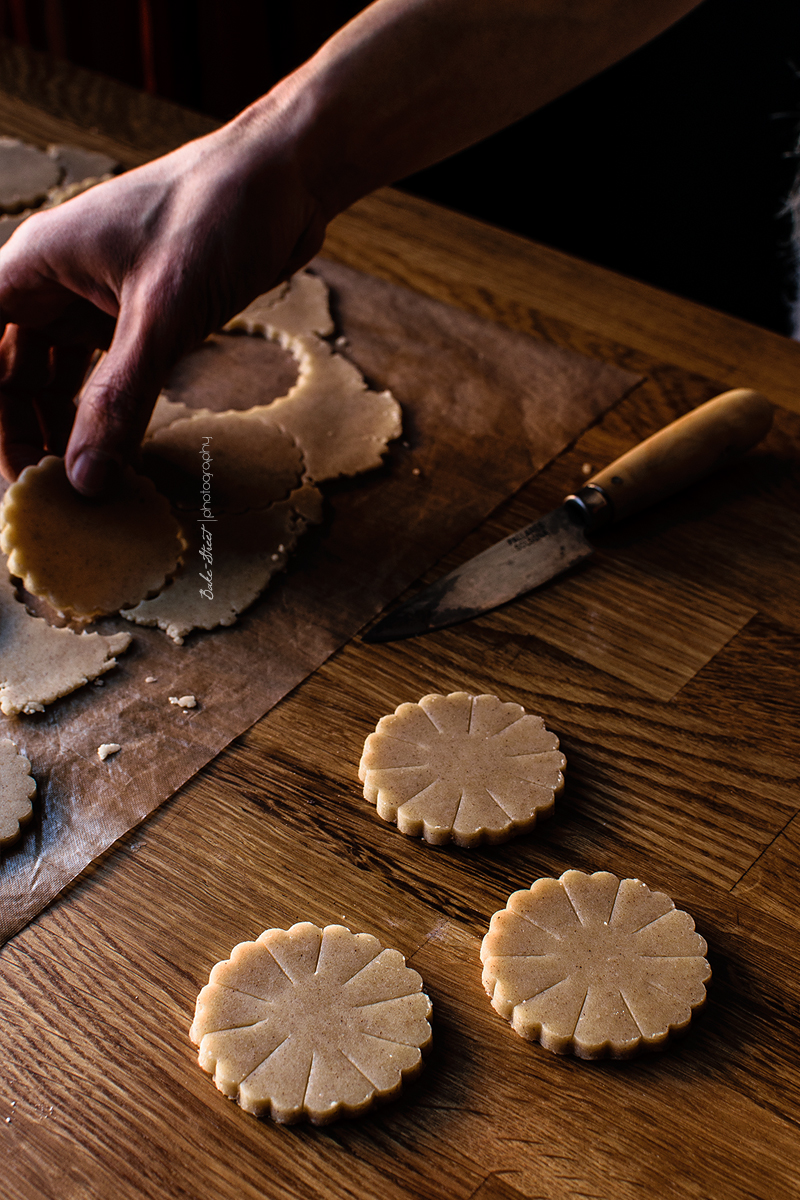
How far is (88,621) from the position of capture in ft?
4.27

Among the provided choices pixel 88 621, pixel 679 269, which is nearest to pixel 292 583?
pixel 88 621

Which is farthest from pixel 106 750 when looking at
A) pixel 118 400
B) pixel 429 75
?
pixel 429 75

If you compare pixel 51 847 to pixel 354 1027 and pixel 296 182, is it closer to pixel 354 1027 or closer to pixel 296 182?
pixel 354 1027

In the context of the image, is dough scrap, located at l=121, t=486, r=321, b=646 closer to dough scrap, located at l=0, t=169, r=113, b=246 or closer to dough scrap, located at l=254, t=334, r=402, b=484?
dough scrap, located at l=254, t=334, r=402, b=484

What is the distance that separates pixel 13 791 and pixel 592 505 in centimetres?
81

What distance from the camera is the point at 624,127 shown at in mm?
2697

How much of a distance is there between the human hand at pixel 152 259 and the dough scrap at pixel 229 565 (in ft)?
0.53

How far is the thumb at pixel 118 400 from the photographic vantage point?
1.32m

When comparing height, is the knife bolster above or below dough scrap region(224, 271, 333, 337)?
below

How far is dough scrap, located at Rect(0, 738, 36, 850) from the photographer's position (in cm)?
106

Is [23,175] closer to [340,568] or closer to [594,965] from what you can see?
[340,568]

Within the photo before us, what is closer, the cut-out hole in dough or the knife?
the knife

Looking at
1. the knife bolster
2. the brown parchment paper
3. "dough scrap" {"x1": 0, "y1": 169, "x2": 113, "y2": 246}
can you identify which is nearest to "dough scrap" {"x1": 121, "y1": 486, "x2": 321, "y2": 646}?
the brown parchment paper

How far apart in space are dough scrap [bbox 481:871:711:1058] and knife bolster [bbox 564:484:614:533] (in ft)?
1.81
